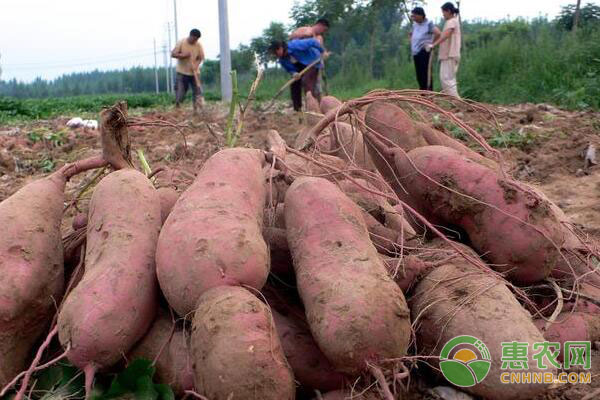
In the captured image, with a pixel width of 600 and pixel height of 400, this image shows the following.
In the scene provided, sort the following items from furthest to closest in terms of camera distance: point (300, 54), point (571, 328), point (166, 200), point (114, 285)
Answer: point (300, 54) → point (166, 200) → point (571, 328) → point (114, 285)

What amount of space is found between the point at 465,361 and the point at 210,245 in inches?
34.0

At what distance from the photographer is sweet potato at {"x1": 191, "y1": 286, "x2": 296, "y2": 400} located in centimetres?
147

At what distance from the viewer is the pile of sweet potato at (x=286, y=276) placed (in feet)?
5.29

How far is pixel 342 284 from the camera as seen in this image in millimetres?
1705

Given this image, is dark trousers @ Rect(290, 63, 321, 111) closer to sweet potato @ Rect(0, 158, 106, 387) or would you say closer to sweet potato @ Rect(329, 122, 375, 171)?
sweet potato @ Rect(329, 122, 375, 171)

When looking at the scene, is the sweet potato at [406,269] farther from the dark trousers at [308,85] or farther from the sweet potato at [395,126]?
the dark trousers at [308,85]

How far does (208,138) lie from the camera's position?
→ 7.59 m

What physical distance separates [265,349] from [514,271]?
1137 mm

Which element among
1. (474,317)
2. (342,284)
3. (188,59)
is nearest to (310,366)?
(342,284)

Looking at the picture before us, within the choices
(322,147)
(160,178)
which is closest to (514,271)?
(322,147)

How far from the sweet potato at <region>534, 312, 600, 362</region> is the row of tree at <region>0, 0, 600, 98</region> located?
2.25m

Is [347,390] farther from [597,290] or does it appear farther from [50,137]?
[50,137]

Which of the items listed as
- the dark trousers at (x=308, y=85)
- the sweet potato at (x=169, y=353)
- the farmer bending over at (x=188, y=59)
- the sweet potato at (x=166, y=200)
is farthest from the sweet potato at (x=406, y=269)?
the farmer bending over at (x=188, y=59)

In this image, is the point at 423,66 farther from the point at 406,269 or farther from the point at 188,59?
the point at 406,269
